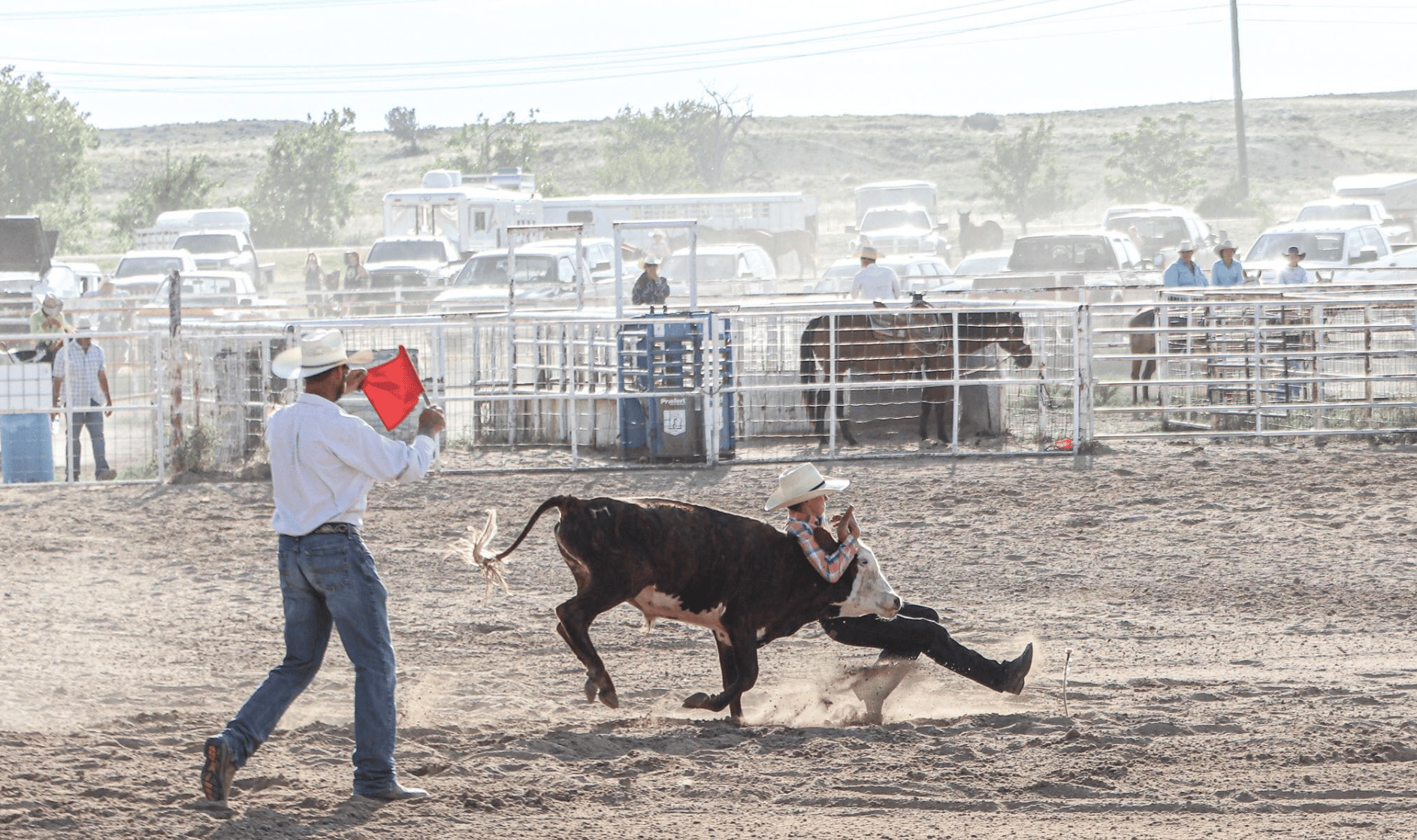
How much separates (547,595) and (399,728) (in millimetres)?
2668

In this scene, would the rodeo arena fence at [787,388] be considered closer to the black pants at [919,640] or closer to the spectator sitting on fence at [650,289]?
the spectator sitting on fence at [650,289]

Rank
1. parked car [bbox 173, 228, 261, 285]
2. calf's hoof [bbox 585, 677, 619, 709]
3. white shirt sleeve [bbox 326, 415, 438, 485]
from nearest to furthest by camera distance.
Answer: white shirt sleeve [bbox 326, 415, 438, 485], calf's hoof [bbox 585, 677, 619, 709], parked car [bbox 173, 228, 261, 285]

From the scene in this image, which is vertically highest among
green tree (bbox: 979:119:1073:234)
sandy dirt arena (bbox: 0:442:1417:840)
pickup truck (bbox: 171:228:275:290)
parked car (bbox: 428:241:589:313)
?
green tree (bbox: 979:119:1073:234)

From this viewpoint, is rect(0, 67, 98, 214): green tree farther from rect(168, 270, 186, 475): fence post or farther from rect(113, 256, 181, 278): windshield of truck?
rect(168, 270, 186, 475): fence post

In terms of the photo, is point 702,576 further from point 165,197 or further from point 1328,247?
point 165,197

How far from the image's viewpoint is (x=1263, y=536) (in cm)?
945

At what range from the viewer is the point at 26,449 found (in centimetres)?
1316

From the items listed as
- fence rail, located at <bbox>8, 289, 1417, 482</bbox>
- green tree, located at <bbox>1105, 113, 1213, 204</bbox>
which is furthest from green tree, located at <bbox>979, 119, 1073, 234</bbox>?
fence rail, located at <bbox>8, 289, 1417, 482</bbox>

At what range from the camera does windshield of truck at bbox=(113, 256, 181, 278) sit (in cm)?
2628

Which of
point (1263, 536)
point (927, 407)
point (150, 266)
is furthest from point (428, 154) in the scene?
point (1263, 536)

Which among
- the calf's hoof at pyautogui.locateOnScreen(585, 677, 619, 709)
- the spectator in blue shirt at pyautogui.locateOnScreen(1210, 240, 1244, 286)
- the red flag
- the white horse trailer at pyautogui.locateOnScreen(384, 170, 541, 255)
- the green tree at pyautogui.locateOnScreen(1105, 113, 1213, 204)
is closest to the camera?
the red flag

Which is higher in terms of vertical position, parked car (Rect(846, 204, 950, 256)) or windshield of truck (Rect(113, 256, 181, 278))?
parked car (Rect(846, 204, 950, 256))

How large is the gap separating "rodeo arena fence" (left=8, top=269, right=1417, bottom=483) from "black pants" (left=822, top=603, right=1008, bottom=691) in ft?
20.0

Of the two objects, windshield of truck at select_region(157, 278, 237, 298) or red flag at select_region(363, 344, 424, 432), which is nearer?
red flag at select_region(363, 344, 424, 432)
